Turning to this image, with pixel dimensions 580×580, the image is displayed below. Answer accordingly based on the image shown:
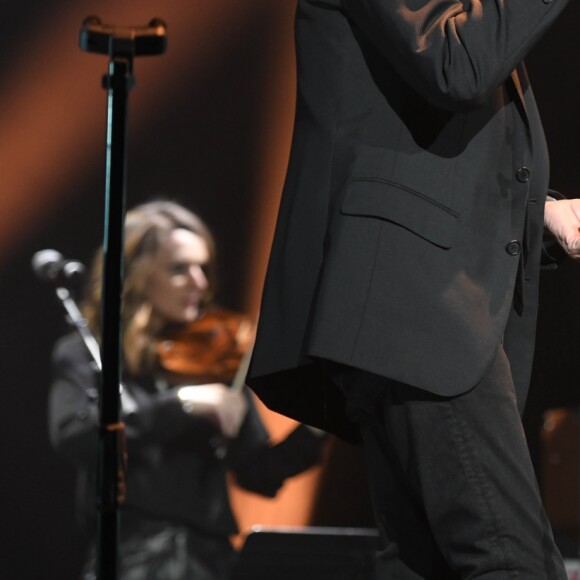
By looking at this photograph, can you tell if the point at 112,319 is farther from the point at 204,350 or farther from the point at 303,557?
the point at 204,350

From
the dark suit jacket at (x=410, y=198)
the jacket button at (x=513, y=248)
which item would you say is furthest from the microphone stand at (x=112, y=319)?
the jacket button at (x=513, y=248)

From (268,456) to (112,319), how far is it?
5.40ft

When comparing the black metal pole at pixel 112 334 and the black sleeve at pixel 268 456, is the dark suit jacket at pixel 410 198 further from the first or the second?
the black sleeve at pixel 268 456

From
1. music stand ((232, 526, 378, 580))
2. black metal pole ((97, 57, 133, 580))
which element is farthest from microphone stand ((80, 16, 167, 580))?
music stand ((232, 526, 378, 580))

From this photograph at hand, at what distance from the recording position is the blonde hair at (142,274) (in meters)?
3.09

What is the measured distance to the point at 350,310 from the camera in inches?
51.0

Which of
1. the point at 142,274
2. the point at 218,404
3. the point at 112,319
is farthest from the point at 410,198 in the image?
the point at 142,274

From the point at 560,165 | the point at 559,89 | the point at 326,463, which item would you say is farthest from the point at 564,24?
the point at 326,463

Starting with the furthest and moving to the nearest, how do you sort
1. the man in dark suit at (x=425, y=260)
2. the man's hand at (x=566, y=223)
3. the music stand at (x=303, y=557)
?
the music stand at (x=303, y=557) → the man's hand at (x=566, y=223) → the man in dark suit at (x=425, y=260)

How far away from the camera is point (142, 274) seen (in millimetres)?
3201

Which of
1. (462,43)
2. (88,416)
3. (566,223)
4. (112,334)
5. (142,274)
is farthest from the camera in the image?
(142,274)

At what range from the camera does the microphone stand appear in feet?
4.90

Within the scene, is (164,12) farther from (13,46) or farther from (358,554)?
(358,554)

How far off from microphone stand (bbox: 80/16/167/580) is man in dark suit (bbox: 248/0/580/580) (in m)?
0.21
